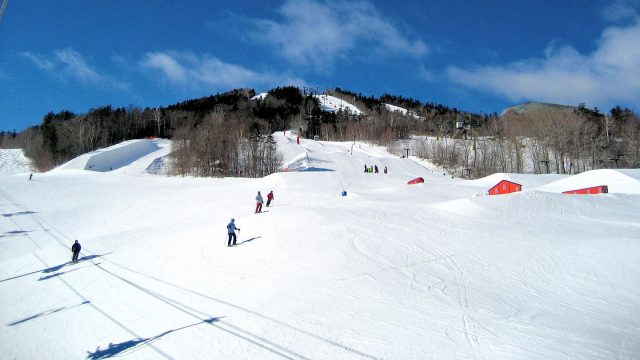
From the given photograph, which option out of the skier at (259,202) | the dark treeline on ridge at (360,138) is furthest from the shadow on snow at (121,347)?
the dark treeline on ridge at (360,138)

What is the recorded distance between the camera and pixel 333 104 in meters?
163

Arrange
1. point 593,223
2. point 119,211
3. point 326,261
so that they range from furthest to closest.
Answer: point 119,211 → point 593,223 → point 326,261

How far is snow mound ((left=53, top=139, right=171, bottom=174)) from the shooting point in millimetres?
59094

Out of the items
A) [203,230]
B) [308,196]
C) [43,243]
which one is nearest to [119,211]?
[43,243]

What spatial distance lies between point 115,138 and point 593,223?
93.5 m

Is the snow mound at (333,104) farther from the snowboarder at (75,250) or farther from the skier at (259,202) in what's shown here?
the snowboarder at (75,250)

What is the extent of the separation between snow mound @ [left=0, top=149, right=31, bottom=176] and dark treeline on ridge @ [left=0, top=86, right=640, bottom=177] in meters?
2.01

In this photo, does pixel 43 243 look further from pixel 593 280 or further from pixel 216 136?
pixel 216 136

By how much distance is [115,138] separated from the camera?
84.4m

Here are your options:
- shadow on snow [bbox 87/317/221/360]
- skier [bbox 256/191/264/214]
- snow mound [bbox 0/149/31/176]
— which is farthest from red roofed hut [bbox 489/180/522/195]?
snow mound [bbox 0/149/31/176]

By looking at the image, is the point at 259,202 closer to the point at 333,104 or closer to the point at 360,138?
the point at 360,138

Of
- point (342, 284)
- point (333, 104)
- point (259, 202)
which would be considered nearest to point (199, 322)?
point (342, 284)

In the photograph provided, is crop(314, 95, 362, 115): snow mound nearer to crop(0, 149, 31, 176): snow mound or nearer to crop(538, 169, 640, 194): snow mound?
crop(0, 149, 31, 176): snow mound

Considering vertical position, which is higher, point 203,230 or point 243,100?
point 243,100
